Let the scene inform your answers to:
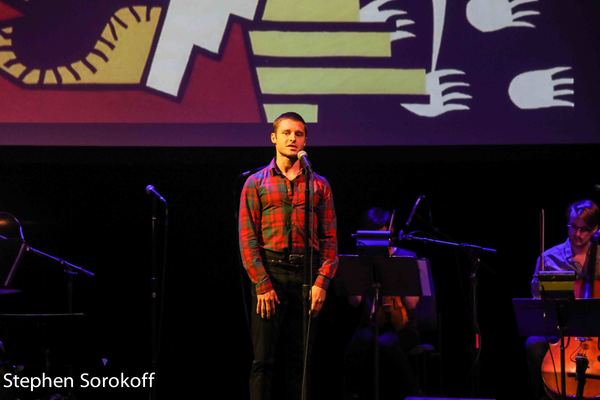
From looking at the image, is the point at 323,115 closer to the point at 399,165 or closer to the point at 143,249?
the point at 399,165

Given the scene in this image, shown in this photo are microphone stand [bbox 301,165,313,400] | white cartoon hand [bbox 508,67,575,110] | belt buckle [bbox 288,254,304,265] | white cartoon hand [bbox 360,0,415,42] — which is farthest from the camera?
white cartoon hand [bbox 360,0,415,42]

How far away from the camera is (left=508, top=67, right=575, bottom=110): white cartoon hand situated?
586 centimetres

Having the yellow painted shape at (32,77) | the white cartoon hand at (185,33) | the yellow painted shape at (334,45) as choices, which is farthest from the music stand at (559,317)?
the yellow painted shape at (32,77)

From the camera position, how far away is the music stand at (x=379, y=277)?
4.86 m

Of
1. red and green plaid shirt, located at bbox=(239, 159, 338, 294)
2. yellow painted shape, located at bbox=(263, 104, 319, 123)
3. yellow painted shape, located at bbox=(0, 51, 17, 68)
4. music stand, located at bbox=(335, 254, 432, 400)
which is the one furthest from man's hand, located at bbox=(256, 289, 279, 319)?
yellow painted shape, located at bbox=(0, 51, 17, 68)

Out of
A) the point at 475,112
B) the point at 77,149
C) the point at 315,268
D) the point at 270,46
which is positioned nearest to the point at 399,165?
the point at 475,112

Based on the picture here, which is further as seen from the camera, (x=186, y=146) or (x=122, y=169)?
(x=122, y=169)

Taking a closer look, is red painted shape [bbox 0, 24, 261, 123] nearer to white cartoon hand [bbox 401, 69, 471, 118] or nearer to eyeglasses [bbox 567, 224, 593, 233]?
white cartoon hand [bbox 401, 69, 471, 118]

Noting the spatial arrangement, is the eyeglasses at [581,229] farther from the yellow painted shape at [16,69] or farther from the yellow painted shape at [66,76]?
the yellow painted shape at [16,69]

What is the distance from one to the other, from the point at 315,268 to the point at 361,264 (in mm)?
443

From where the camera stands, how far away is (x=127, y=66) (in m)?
5.97

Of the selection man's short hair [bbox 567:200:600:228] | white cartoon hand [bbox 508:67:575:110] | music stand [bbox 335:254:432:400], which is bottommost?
music stand [bbox 335:254:432:400]

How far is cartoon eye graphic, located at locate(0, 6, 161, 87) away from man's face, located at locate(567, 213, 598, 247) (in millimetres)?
3132

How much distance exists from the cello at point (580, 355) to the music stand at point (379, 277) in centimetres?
87
